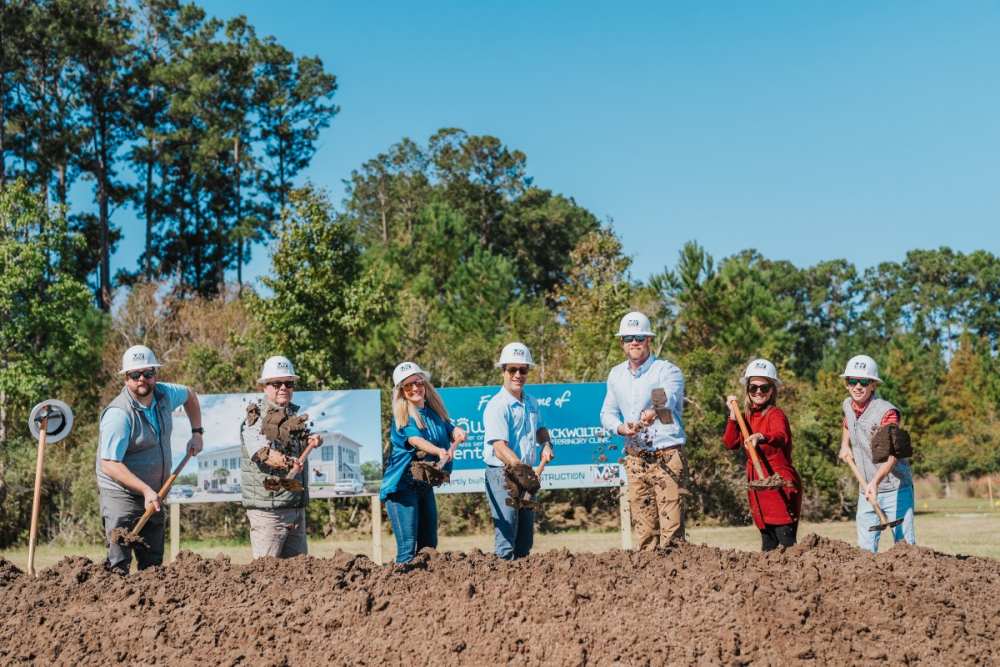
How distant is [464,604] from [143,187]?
1589 inches

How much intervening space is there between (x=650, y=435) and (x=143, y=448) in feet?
11.0

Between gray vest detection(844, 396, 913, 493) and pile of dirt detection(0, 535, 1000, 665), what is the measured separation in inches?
43.3

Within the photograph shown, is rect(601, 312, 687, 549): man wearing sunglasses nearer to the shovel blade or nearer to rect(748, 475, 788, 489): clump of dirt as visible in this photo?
rect(748, 475, 788, 489): clump of dirt

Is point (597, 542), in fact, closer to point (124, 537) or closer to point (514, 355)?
point (514, 355)

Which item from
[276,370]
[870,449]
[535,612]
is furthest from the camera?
[870,449]

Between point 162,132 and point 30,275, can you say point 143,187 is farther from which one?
point 30,275

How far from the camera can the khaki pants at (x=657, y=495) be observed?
7.34 metres

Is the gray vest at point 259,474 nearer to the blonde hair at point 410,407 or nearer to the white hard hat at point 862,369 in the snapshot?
the blonde hair at point 410,407

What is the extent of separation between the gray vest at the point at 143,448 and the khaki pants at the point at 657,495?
10.2 ft

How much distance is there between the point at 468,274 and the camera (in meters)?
37.0

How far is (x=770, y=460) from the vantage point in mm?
7230

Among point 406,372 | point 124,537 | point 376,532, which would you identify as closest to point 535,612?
point 406,372

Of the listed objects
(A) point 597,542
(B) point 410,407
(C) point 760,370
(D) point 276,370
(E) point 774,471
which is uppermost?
(D) point 276,370

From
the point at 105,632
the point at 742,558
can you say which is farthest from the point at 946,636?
the point at 105,632
